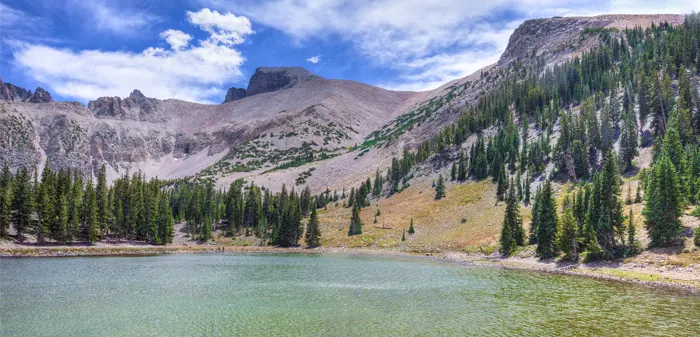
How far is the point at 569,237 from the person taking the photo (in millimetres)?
69312

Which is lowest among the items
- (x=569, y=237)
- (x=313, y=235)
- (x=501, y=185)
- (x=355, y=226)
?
(x=313, y=235)

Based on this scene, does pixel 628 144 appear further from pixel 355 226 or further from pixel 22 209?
pixel 22 209

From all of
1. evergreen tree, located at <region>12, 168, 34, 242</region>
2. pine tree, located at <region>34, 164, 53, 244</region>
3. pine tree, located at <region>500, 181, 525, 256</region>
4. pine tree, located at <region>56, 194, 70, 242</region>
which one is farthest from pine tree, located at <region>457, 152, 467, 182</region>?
evergreen tree, located at <region>12, 168, 34, 242</region>

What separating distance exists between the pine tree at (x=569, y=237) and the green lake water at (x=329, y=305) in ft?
→ 38.2

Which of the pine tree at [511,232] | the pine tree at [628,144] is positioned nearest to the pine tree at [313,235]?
the pine tree at [511,232]

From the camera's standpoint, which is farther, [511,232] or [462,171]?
[462,171]

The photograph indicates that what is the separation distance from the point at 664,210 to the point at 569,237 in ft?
46.3

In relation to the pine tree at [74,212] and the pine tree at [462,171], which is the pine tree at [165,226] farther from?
the pine tree at [462,171]

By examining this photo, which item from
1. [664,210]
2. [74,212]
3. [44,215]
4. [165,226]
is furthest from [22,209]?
[664,210]

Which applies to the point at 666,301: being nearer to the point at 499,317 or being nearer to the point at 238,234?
the point at 499,317

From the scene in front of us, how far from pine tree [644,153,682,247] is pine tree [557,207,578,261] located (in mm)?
10130

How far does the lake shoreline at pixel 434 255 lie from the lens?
49.9m

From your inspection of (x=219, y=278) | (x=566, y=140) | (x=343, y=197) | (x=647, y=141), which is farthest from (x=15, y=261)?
(x=647, y=141)

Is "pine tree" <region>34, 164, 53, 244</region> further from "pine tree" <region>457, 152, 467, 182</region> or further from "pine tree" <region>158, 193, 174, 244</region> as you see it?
"pine tree" <region>457, 152, 467, 182</region>
